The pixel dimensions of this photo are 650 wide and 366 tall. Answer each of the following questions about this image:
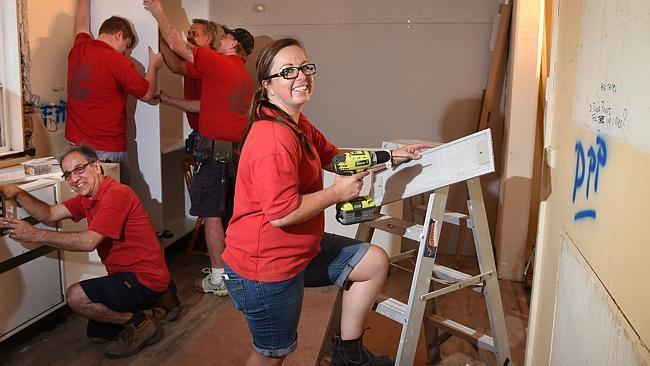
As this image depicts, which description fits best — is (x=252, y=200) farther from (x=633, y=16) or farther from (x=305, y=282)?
(x=633, y=16)

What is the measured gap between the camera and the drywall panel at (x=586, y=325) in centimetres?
116

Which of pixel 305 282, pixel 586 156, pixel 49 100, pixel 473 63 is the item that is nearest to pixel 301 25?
pixel 473 63

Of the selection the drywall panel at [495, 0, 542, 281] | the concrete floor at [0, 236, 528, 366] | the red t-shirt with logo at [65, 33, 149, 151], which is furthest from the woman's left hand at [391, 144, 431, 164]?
the red t-shirt with logo at [65, 33, 149, 151]

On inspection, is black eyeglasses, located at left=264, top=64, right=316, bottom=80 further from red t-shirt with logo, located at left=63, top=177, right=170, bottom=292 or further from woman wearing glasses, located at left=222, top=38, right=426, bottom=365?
red t-shirt with logo, located at left=63, top=177, right=170, bottom=292

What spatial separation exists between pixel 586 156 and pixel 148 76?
2663mm

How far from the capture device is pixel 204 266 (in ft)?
13.1

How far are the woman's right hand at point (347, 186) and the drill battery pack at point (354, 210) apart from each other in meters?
0.04

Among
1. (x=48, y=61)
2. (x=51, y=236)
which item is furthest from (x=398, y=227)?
(x=48, y=61)

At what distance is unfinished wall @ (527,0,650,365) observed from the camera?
3.74 feet

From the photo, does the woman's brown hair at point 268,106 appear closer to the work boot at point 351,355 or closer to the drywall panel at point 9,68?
the work boot at point 351,355

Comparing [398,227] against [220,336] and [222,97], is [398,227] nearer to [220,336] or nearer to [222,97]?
[220,336]

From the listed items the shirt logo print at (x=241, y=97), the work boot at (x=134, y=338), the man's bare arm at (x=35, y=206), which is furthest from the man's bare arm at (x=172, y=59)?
the work boot at (x=134, y=338)

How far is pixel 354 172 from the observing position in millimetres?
1887

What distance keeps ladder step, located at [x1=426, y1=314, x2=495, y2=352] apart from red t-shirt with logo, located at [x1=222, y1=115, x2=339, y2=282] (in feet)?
2.41
